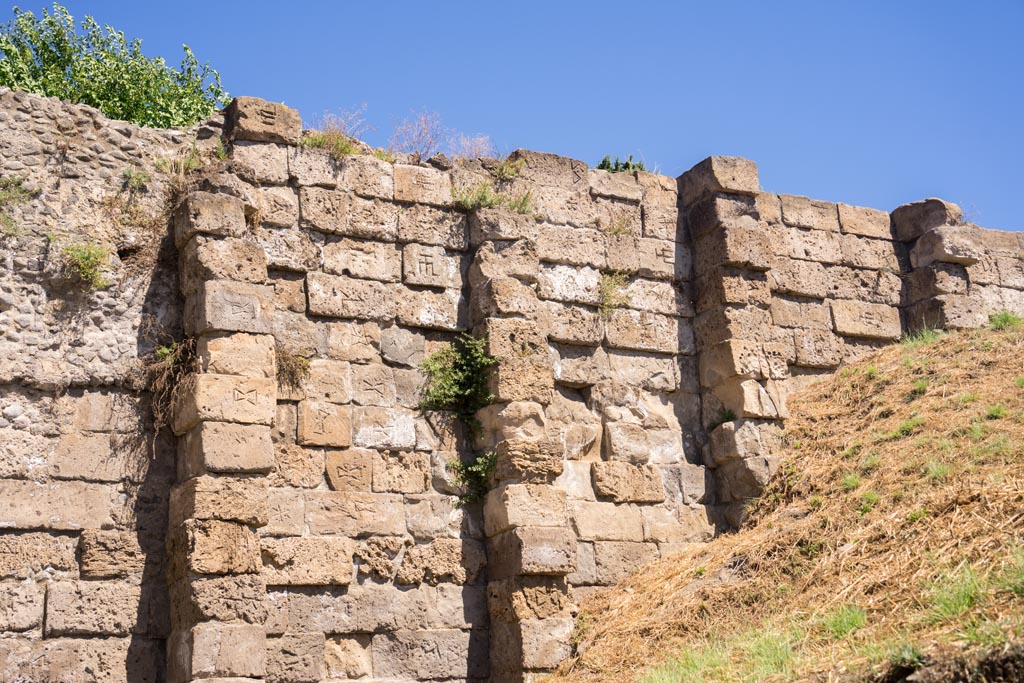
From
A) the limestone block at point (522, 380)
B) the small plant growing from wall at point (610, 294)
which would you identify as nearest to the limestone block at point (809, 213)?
the small plant growing from wall at point (610, 294)

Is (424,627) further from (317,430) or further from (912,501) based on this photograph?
(912,501)

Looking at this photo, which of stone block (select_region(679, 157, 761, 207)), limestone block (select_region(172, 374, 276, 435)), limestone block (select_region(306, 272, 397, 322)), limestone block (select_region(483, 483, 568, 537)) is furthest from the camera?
stone block (select_region(679, 157, 761, 207))

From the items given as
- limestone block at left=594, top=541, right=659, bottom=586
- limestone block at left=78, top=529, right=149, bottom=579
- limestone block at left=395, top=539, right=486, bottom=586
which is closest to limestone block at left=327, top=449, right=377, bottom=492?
limestone block at left=395, top=539, right=486, bottom=586

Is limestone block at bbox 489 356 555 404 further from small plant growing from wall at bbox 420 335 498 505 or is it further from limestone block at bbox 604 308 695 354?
limestone block at bbox 604 308 695 354

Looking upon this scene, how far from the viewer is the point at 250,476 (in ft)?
25.8

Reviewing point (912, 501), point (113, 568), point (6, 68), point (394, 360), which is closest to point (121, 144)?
point (394, 360)

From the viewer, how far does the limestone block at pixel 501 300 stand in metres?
9.32

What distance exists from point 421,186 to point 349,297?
127 centimetres

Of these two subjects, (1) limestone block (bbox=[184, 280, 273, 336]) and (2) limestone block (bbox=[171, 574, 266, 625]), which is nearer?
(2) limestone block (bbox=[171, 574, 266, 625])

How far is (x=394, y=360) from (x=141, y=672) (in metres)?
3.01

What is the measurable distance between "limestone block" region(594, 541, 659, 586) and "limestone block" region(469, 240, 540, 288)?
2330mm

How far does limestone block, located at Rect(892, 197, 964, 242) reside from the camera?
12.1 m

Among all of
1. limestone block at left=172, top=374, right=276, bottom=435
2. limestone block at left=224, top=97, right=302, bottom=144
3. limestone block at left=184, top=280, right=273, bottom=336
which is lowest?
limestone block at left=172, top=374, right=276, bottom=435

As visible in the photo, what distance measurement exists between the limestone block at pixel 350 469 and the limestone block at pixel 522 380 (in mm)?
1184
